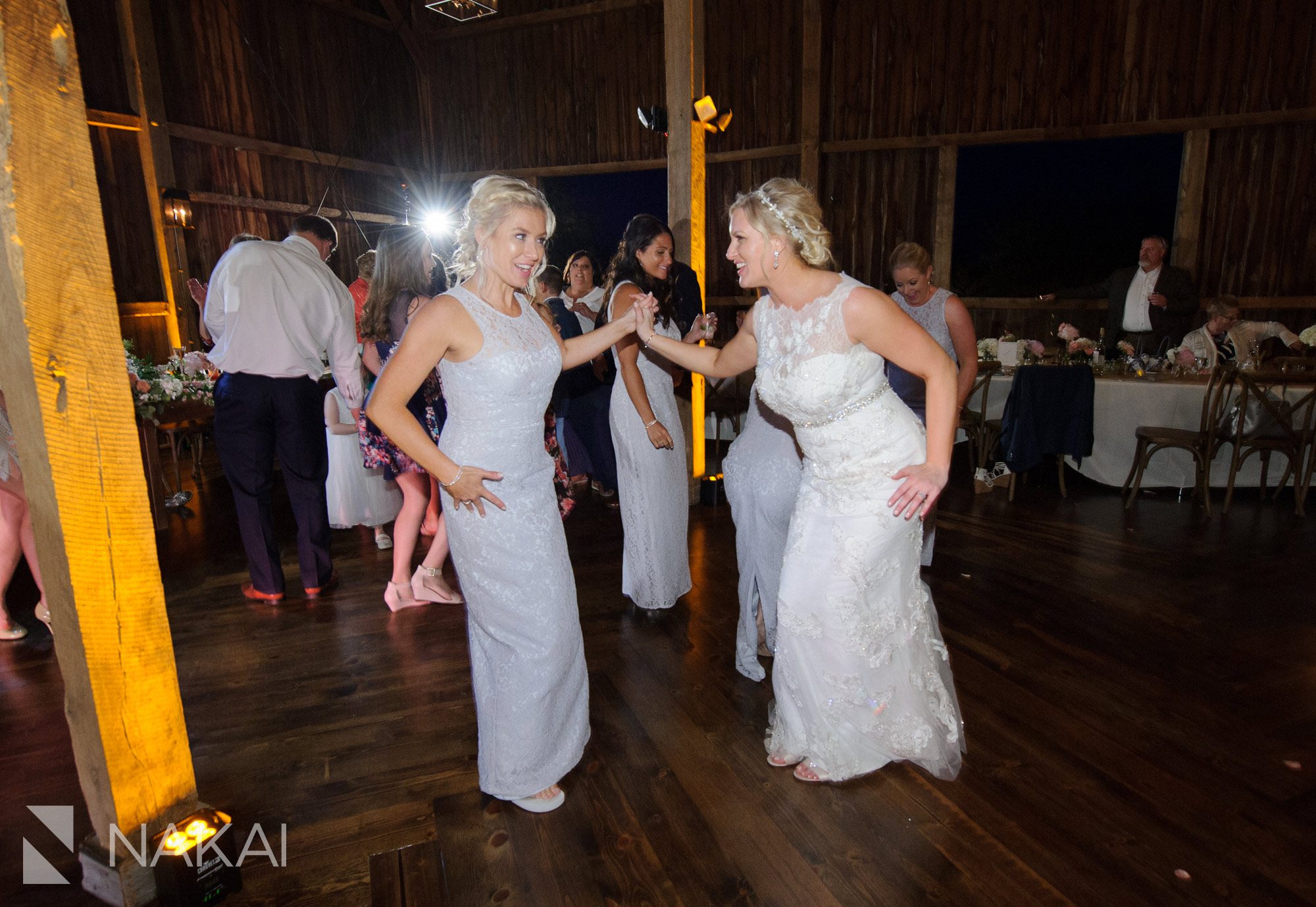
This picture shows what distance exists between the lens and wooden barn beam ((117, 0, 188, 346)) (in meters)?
7.61

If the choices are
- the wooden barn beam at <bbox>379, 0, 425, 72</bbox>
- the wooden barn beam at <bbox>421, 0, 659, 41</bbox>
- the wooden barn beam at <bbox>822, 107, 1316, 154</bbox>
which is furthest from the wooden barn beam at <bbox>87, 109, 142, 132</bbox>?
the wooden barn beam at <bbox>822, 107, 1316, 154</bbox>

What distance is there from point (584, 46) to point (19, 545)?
28.3 feet

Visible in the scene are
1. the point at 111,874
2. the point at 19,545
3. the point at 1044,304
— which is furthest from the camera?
the point at 1044,304

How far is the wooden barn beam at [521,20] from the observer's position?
370 inches

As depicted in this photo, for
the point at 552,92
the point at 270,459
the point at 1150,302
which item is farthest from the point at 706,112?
the point at 552,92

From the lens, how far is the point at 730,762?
240 cm

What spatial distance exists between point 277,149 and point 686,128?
6.43 metres

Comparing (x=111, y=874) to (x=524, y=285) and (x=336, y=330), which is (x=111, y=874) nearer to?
(x=524, y=285)

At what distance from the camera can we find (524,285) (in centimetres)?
214

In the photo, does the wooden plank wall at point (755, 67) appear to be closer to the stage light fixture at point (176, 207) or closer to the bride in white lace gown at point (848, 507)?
the stage light fixture at point (176, 207)

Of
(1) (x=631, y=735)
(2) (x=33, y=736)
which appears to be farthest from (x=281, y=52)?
(1) (x=631, y=735)

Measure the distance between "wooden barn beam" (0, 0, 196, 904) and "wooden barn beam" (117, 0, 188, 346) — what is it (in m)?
7.67

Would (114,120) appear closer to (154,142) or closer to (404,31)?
(154,142)

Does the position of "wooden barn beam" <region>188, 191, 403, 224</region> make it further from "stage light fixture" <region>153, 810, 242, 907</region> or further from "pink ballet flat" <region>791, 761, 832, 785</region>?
"pink ballet flat" <region>791, 761, 832, 785</region>
